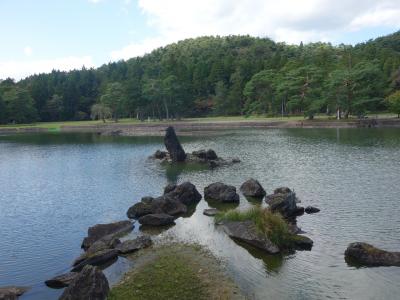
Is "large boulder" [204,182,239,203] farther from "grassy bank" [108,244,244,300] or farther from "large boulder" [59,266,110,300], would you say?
"large boulder" [59,266,110,300]

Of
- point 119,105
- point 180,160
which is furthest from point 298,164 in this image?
point 119,105

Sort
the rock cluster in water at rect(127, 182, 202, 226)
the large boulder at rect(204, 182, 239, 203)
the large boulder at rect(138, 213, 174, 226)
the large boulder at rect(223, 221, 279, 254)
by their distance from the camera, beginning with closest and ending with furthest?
1. the large boulder at rect(223, 221, 279, 254)
2. the large boulder at rect(138, 213, 174, 226)
3. the rock cluster in water at rect(127, 182, 202, 226)
4. the large boulder at rect(204, 182, 239, 203)

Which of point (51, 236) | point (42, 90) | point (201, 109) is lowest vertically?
point (51, 236)

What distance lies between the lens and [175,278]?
17188mm

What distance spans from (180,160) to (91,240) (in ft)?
99.1

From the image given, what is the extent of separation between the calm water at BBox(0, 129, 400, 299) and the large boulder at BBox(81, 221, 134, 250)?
84 cm

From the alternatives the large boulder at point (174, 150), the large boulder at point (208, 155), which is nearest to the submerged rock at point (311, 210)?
the large boulder at point (208, 155)

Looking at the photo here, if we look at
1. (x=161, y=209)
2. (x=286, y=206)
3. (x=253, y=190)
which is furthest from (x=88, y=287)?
(x=253, y=190)

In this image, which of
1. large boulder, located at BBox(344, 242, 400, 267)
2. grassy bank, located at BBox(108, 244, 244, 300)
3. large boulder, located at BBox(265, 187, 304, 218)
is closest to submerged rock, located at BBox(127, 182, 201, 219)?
large boulder, located at BBox(265, 187, 304, 218)

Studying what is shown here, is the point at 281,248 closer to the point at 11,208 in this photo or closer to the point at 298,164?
the point at 11,208

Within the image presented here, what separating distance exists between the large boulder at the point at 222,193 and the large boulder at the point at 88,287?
16.3 metres

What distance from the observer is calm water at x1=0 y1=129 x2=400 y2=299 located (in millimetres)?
17703

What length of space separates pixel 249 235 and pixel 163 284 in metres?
6.56

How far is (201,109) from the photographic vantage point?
138625 mm
